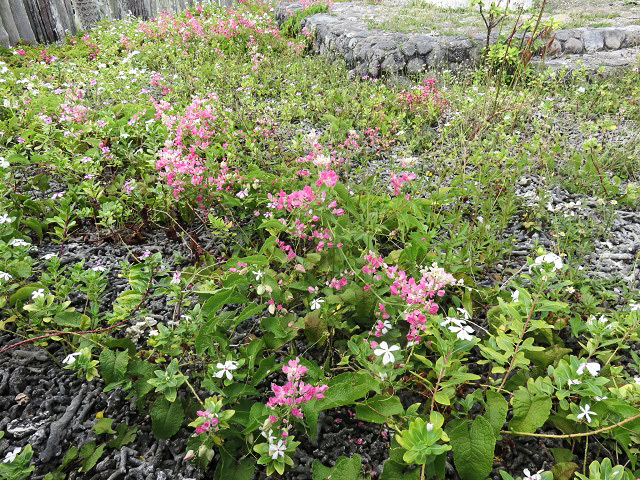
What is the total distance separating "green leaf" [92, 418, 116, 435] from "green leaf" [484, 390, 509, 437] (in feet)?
4.71

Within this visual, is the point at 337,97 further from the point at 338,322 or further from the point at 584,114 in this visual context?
the point at 338,322

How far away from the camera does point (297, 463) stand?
4.99 feet

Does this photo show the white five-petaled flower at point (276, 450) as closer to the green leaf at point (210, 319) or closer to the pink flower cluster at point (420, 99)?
the green leaf at point (210, 319)

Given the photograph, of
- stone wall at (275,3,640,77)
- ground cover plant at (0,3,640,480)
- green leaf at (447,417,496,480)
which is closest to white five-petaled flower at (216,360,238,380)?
ground cover plant at (0,3,640,480)

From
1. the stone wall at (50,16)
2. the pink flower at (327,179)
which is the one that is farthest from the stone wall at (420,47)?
the stone wall at (50,16)

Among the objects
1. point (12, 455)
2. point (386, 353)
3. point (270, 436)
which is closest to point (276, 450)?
point (270, 436)

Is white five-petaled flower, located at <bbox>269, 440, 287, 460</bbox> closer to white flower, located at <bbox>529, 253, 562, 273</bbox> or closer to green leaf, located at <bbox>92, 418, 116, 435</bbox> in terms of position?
green leaf, located at <bbox>92, 418, 116, 435</bbox>

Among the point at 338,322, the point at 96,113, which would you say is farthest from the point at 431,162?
the point at 96,113

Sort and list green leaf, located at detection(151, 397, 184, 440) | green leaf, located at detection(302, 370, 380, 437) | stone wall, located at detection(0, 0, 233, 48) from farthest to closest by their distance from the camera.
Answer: stone wall, located at detection(0, 0, 233, 48)
green leaf, located at detection(151, 397, 184, 440)
green leaf, located at detection(302, 370, 380, 437)

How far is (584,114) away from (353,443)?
4.40 metres

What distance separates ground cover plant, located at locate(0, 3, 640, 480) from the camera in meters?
1.41

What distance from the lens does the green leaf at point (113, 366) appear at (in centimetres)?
154

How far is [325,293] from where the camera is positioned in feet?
6.22

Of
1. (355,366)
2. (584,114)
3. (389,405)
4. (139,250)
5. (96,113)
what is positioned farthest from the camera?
(584,114)
